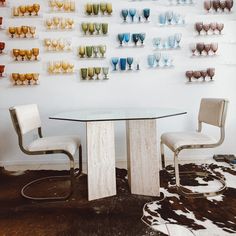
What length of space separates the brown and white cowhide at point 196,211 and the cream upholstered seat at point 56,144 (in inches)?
31.1

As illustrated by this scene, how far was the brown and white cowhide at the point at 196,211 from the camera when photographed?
1.75 metres

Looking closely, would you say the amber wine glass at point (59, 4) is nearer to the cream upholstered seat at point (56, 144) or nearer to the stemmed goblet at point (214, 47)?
the cream upholstered seat at point (56, 144)

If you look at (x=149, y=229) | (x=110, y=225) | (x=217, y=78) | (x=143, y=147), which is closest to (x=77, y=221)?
(x=110, y=225)

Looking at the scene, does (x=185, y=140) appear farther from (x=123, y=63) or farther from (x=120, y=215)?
(x=123, y=63)

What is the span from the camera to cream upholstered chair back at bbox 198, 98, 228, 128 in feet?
7.61

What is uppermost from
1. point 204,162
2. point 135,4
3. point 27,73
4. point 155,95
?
point 135,4

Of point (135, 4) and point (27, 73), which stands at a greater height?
point (135, 4)

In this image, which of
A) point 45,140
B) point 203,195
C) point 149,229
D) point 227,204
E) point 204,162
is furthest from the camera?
point 204,162

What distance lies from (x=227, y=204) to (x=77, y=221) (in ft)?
3.77

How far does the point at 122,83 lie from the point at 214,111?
1.30 meters

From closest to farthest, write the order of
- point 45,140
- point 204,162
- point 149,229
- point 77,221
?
point 149,229, point 77,221, point 45,140, point 204,162

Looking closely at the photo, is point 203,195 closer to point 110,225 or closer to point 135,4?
point 110,225

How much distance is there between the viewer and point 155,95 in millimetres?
3426

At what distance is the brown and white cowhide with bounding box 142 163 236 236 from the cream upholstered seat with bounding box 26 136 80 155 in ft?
2.60
